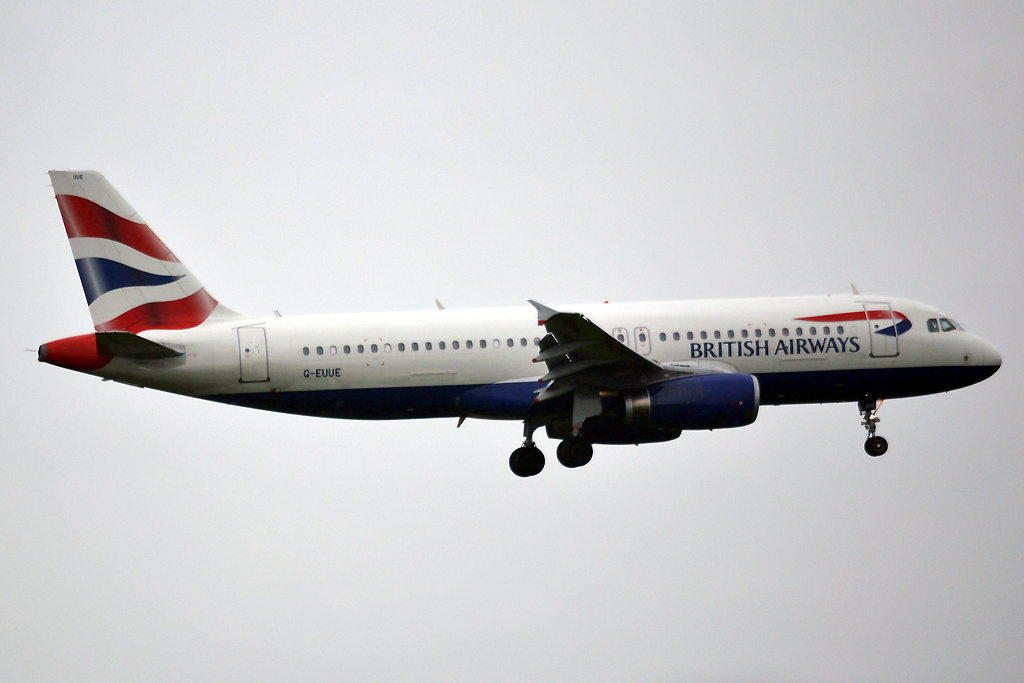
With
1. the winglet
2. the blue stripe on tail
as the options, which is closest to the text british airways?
the winglet

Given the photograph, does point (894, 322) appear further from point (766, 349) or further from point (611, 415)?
point (611, 415)

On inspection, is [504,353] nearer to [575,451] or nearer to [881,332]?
[575,451]

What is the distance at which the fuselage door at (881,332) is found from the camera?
3697 centimetres

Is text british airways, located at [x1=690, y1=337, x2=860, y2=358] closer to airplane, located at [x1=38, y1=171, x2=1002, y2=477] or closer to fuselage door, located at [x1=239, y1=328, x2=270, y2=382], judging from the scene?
airplane, located at [x1=38, y1=171, x2=1002, y2=477]

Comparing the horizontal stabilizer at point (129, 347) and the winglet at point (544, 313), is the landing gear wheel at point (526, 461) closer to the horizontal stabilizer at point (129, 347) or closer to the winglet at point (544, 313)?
the winglet at point (544, 313)

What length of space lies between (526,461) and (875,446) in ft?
38.0

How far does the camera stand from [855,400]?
1495 inches

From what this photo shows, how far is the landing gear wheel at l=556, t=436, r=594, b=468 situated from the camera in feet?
122

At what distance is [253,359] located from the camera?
1375 inches

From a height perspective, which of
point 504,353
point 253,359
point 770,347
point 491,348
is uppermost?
point 253,359

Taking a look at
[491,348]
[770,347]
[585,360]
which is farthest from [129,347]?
[770,347]

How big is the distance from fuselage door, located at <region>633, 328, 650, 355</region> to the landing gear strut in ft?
15.7

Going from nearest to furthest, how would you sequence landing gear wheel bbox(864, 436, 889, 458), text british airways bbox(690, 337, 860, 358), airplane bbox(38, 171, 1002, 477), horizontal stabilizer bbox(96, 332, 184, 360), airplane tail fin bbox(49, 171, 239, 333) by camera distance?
horizontal stabilizer bbox(96, 332, 184, 360) → airplane bbox(38, 171, 1002, 477) → text british airways bbox(690, 337, 860, 358) → airplane tail fin bbox(49, 171, 239, 333) → landing gear wheel bbox(864, 436, 889, 458)

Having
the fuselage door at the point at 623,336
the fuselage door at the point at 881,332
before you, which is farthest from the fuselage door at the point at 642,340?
Result: the fuselage door at the point at 881,332
